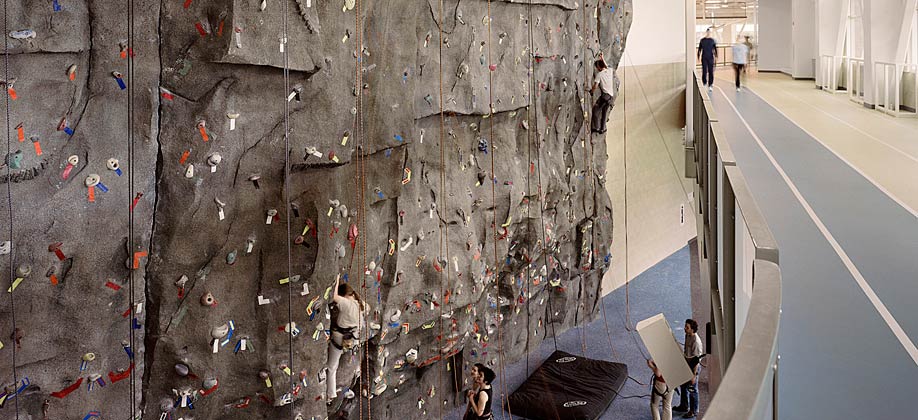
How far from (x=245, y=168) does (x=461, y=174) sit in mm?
3973

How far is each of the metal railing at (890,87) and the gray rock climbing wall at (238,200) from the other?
721 centimetres

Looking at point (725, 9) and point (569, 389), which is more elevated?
point (725, 9)

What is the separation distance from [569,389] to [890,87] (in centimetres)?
783

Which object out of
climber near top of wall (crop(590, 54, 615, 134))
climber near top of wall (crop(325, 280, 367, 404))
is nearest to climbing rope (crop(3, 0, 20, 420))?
climber near top of wall (crop(325, 280, 367, 404))

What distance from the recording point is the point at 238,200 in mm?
5930

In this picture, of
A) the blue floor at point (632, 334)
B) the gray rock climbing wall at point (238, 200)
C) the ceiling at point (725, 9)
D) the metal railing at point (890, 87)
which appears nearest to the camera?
the gray rock climbing wall at point (238, 200)

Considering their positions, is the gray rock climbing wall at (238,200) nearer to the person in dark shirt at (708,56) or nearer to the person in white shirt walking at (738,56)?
the person in dark shirt at (708,56)

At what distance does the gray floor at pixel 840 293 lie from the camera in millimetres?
2824

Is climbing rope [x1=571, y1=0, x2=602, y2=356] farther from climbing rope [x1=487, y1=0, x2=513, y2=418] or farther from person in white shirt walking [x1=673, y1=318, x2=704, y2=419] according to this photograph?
person in white shirt walking [x1=673, y1=318, x2=704, y2=419]

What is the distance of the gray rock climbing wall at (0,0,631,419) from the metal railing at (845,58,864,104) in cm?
980

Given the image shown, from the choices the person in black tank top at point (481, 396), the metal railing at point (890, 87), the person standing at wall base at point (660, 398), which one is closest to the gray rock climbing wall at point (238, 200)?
the person in black tank top at point (481, 396)

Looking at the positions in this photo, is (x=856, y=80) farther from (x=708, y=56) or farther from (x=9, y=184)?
(x=9, y=184)

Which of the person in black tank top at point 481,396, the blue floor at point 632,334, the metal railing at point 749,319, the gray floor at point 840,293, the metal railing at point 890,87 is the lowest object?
the blue floor at point 632,334

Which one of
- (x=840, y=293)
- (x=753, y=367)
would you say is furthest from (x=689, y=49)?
(x=753, y=367)
